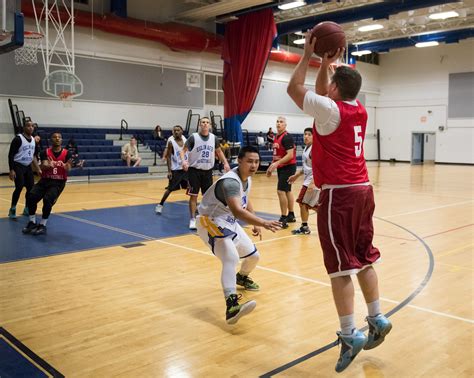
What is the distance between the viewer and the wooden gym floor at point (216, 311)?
3.17 metres

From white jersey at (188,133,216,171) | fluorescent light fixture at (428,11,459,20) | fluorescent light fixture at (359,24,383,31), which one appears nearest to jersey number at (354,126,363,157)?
white jersey at (188,133,216,171)

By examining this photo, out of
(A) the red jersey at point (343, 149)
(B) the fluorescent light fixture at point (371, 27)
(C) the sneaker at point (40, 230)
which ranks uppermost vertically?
(B) the fluorescent light fixture at point (371, 27)

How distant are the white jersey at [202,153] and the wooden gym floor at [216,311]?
1195 mm

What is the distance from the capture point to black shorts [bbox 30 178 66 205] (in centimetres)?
726

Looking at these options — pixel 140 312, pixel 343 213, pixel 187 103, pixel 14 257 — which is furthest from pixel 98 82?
pixel 343 213

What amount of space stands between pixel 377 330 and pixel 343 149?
1.19 meters

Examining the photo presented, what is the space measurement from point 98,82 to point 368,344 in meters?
17.5

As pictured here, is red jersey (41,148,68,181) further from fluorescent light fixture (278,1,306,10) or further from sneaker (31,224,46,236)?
fluorescent light fixture (278,1,306,10)

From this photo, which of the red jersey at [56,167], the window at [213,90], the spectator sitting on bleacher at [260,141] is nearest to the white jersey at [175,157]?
the red jersey at [56,167]

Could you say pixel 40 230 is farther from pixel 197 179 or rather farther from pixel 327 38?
pixel 327 38

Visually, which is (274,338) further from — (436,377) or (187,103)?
(187,103)

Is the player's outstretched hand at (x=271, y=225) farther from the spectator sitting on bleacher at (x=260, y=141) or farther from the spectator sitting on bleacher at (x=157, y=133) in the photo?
the spectator sitting on bleacher at (x=260, y=141)

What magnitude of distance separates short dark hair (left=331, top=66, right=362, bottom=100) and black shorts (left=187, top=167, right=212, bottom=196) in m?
4.91

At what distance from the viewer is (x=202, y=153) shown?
7.69m
